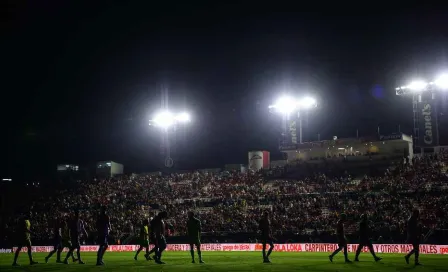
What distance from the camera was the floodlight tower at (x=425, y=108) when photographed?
1840 inches

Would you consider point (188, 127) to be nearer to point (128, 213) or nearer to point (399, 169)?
point (128, 213)

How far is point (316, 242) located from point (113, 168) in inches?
1695

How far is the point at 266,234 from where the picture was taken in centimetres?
1939

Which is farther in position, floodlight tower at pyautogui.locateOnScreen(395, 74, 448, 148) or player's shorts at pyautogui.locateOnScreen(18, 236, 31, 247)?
floodlight tower at pyautogui.locateOnScreen(395, 74, 448, 148)

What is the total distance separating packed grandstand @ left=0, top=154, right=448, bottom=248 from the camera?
36.1 m

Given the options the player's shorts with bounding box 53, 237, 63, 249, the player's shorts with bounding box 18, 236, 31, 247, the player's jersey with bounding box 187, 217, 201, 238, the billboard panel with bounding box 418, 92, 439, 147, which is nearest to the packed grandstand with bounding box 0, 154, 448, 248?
the billboard panel with bounding box 418, 92, 439, 147

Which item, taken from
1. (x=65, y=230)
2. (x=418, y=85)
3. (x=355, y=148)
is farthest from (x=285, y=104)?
(x=65, y=230)

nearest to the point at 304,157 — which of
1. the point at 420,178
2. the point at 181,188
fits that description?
the point at 181,188

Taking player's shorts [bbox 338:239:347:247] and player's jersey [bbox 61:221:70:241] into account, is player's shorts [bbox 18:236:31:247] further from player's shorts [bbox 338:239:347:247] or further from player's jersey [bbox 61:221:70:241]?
player's shorts [bbox 338:239:347:247]

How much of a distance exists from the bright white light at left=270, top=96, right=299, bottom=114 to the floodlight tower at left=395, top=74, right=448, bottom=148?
1185 centimetres

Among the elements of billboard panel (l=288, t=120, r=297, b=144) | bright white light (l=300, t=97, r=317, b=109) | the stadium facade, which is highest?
A: bright white light (l=300, t=97, r=317, b=109)

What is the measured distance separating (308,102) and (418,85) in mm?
12292

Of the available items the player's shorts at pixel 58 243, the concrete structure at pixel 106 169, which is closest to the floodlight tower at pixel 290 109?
the concrete structure at pixel 106 169

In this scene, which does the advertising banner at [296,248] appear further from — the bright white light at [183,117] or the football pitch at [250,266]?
the bright white light at [183,117]
